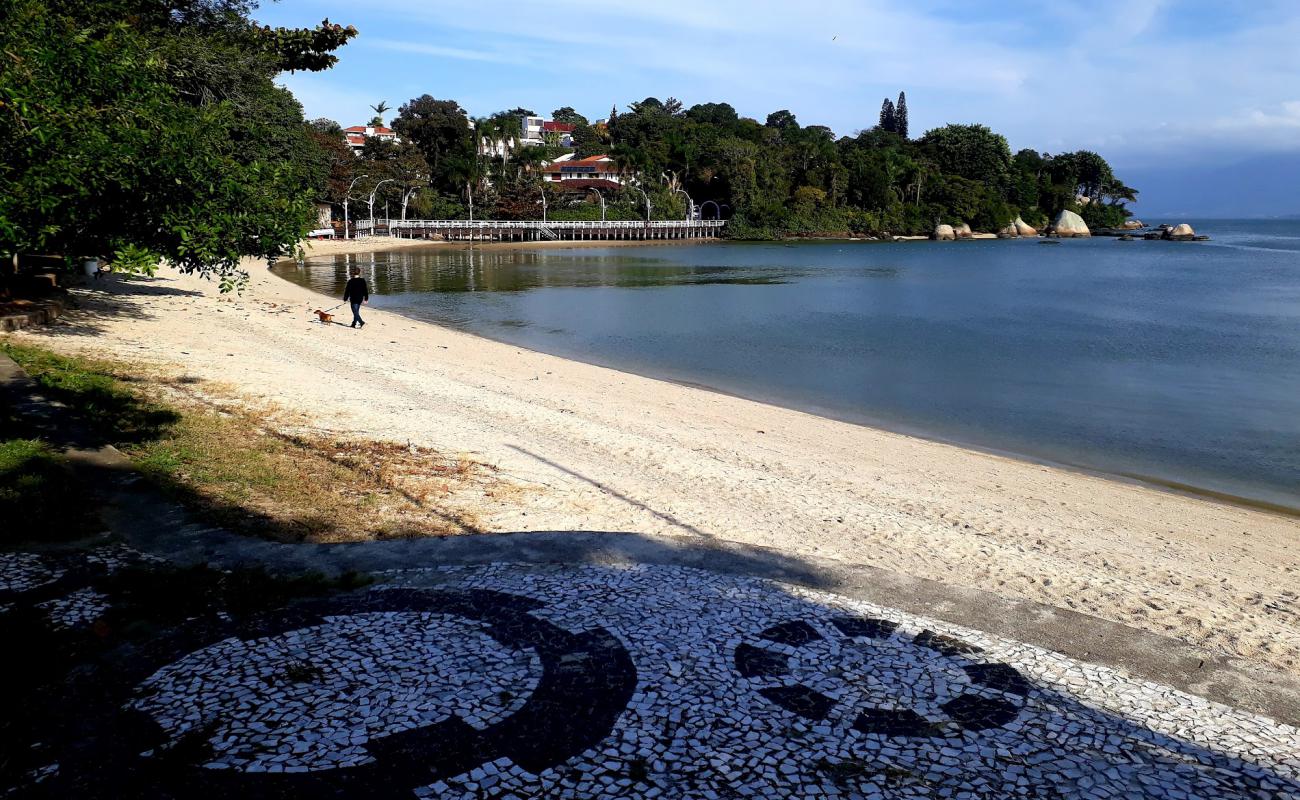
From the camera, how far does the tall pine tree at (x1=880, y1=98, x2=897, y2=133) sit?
18125 cm

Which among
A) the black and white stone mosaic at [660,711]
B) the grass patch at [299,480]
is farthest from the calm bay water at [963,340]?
the grass patch at [299,480]

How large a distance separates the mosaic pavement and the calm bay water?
11093 millimetres

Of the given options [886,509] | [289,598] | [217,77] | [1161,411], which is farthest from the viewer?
[217,77]

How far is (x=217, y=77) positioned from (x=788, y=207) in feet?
346

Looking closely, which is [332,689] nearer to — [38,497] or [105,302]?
[38,497]

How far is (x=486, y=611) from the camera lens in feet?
22.4

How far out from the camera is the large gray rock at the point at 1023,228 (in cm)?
14788

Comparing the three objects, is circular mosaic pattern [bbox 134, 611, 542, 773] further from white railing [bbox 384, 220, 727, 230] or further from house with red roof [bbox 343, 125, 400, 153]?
house with red roof [bbox 343, 125, 400, 153]

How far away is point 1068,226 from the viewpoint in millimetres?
153250

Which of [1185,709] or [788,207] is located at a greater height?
[788,207]

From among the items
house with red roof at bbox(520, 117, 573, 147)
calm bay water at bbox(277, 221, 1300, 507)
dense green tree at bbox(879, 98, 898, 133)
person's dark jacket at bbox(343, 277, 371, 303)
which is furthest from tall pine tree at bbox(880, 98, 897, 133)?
person's dark jacket at bbox(343, 277, 371, 303)

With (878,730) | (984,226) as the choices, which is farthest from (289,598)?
(984,226)

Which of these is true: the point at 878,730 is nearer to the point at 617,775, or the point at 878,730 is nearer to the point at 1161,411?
the point at 617,775

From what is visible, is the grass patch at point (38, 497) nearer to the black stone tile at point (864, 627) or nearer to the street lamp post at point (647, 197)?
the black stone tile at point (864, 627)
